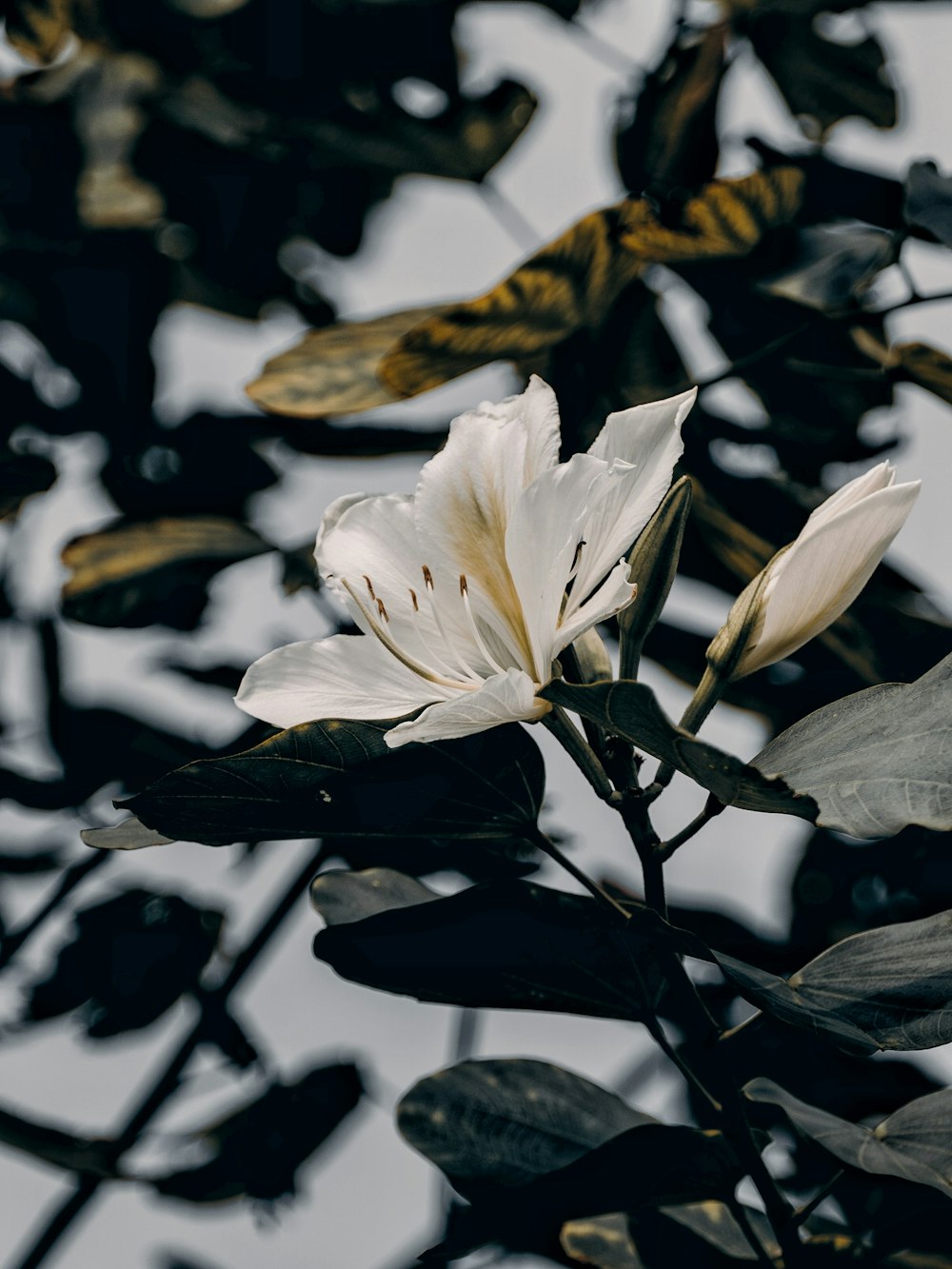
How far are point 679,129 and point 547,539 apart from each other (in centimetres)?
43

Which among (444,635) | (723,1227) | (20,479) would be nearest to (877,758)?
(444,635)

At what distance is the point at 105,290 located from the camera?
87 centimetres

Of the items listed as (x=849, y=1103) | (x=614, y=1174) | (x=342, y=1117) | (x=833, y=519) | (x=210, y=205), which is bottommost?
(x=342, y=1117)

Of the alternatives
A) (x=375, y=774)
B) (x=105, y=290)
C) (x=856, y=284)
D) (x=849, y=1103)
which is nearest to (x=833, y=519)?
(x=375, y=774)

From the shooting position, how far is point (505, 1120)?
53 cm

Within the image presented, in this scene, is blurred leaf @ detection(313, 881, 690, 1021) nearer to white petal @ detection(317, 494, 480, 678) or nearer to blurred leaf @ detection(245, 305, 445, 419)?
white petal @ detection(317, 494, 480, 678)

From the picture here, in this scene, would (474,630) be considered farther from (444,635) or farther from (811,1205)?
(811,1205)

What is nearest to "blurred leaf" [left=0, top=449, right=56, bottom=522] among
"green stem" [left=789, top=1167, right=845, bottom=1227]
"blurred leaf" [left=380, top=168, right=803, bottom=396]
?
"blurred leaf" [left=380, top=168, right=803, bottom=396]

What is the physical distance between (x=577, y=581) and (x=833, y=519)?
0.09 metres

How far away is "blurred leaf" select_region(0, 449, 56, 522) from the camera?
31.8 inches

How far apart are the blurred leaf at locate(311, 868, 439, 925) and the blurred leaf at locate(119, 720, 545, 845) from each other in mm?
65

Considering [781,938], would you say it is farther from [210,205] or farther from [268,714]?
[210,205]

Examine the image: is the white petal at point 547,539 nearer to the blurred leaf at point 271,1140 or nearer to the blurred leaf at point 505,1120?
the blurred leaf at point 505,1120

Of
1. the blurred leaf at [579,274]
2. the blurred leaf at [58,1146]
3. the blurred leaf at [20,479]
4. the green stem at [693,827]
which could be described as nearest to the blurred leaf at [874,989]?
the green stem at [693,827]
